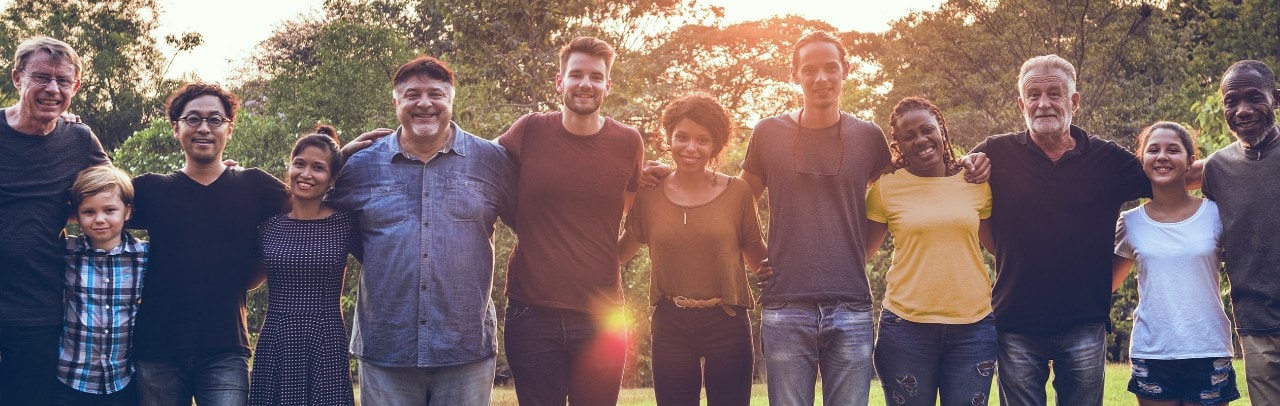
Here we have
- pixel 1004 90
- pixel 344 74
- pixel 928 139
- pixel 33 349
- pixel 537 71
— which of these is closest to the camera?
pixel 33 349

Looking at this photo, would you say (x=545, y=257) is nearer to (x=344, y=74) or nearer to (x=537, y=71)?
(x=537, y=71)

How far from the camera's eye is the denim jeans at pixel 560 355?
4855 mm

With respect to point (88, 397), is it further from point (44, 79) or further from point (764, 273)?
point (764, 273)

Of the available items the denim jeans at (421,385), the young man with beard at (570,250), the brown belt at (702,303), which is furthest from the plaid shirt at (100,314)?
the brown belt at (702,303)

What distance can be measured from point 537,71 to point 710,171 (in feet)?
22.1

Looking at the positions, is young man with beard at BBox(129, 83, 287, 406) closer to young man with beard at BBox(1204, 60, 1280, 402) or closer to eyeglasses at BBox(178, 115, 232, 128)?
eyeglasses at BBox(178, 115, 232, 128)

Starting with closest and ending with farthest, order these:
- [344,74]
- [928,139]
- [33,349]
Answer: [33,349], [928,139], [344,74]

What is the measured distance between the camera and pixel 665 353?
5035 mm

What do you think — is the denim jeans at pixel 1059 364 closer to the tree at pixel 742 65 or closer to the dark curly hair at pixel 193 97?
the dark curly hair at pixel 193 97

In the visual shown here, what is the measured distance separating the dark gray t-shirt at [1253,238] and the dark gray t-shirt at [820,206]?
1738mm

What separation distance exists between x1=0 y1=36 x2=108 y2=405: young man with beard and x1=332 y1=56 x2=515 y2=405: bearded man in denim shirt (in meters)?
1.36

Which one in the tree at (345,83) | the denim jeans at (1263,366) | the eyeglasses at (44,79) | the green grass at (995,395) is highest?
the tree at (345,83)

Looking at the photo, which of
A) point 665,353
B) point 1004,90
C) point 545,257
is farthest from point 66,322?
point 1004,90

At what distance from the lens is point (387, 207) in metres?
4.73
